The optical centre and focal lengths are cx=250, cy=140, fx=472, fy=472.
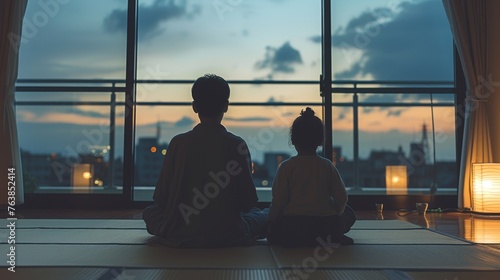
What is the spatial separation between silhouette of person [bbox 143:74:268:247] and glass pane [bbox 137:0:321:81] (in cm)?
258

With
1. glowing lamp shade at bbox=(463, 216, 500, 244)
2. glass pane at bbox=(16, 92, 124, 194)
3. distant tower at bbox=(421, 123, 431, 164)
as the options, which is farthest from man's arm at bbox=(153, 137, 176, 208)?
distant tower at bbox=(421, 123, 431, 164)

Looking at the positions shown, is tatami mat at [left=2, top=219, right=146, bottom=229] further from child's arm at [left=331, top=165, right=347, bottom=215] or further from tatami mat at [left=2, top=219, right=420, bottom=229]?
child's arm at [left=331, top=165, right=347, bottom=215]

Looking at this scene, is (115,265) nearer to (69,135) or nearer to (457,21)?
(69,135)

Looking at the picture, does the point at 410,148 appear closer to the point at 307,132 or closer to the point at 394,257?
the point at 307,132

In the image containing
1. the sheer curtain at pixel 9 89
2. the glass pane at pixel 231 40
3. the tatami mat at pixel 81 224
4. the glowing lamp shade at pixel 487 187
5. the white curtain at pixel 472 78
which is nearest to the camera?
the tatami mat at pixel 81 224

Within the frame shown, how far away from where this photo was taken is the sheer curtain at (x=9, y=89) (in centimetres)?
336

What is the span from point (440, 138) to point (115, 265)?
3263mm

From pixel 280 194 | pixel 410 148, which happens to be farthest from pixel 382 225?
pixel 410 148

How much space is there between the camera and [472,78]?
11.7ft

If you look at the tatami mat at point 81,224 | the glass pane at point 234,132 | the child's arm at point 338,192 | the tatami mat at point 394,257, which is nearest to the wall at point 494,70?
the glass pane at point 234,132

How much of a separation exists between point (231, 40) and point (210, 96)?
8.92 ft

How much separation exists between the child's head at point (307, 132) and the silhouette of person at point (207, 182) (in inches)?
8.4

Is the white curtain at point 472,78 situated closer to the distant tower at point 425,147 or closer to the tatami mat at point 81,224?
the distant tower at point 425,147

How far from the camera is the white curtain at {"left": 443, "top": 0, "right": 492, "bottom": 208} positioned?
3.49 metres
